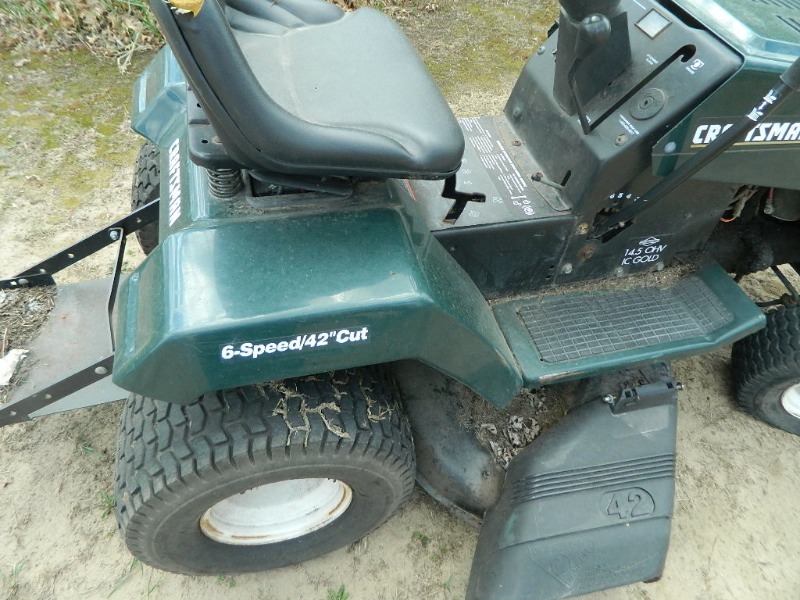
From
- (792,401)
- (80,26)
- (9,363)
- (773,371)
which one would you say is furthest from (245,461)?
(80,26)

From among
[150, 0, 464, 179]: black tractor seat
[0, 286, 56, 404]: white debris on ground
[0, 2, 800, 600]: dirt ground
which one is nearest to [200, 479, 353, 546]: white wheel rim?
[0, 2, 800, 600]: dirt ground

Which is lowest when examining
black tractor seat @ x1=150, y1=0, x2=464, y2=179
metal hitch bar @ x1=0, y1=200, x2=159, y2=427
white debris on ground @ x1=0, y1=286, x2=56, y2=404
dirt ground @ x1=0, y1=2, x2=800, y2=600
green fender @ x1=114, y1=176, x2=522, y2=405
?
dirt ground @ x1=0, y1=2, x2=800, y2=600

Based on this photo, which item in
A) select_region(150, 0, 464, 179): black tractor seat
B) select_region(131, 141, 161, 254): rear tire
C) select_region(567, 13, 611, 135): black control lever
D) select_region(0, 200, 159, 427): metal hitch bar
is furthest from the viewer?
select_region(131, 141, 161, 254): rear tire

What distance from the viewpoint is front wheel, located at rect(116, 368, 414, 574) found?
131 cm

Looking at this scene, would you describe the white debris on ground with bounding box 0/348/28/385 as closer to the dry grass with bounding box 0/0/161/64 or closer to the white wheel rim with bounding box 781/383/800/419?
the white wheel rim with bounding box 781/383/800/419

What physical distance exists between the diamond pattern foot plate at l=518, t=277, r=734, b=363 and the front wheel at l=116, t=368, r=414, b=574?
1.64 ft

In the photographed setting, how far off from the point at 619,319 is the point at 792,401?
855mm

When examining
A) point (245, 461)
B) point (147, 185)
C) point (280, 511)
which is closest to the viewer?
point (245, 461)

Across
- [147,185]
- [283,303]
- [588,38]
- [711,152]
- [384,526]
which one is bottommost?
[384,526]

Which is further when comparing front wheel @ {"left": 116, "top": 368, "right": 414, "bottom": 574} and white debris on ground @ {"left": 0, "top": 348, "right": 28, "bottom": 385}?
white debris on ground @ {"left": 0, "top": 348, "right": 28, "bottom": 385}

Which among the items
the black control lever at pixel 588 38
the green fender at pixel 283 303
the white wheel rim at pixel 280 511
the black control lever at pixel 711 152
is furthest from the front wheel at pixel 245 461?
the black control lever at pixel 588 38

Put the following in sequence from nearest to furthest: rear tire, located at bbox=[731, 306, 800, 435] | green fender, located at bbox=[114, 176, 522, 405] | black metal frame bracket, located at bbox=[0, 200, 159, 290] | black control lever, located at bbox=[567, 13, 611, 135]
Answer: green fender, located at bbox=[114, 176, 522, 405] → black control lever, located at bbox=[567, 13, 611, 135] → black metal frame bracket, located at bbox=[0, 200, 159, 290] → rear tire, located at bbox=[731, 306, 800, 435]

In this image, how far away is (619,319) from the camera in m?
1.81

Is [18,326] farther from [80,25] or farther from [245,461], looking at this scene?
[80,25]
